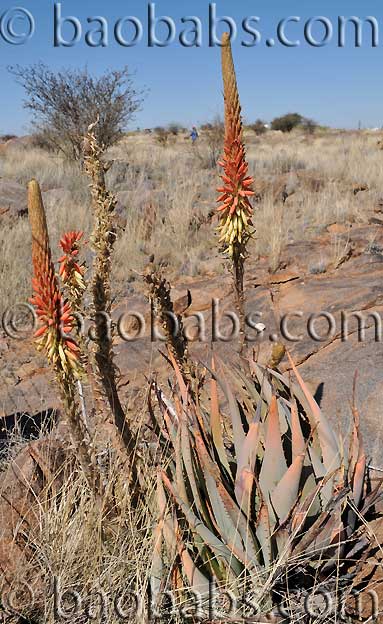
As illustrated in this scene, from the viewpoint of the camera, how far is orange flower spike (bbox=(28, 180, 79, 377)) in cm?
157

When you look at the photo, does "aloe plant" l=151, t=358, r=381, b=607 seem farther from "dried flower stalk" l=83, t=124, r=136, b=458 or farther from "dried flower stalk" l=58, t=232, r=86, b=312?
"dried flower stalk" l=58, t=232, r=86, b=312

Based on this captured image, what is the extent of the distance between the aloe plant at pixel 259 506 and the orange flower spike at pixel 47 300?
1.89 feet

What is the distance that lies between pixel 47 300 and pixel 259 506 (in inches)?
43.2

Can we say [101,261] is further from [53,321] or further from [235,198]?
[235,198]

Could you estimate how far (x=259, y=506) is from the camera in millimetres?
2205

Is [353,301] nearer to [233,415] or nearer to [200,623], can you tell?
[233,415]

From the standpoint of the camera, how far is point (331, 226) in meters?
8.23

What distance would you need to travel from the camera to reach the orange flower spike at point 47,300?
1.57 m

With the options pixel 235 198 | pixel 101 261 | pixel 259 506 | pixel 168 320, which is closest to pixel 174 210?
pixel 235 198

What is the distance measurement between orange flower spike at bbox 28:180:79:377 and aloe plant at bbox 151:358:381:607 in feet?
1.89

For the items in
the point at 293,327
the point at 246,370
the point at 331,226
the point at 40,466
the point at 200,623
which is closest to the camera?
the point at 200,623

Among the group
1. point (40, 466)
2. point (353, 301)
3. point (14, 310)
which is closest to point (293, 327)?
point (353, 301)

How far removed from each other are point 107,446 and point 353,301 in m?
2.19

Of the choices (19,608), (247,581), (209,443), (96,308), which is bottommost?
(19,608)
